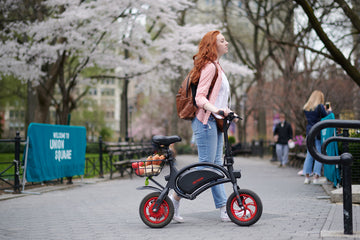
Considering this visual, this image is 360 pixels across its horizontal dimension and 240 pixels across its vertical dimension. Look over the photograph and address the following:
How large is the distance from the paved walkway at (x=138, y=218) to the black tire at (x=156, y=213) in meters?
0.10

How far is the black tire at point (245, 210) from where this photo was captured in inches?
215

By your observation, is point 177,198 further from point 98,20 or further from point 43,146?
point 98,20

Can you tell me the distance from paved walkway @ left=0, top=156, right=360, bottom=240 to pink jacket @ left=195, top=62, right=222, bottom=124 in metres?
1.29

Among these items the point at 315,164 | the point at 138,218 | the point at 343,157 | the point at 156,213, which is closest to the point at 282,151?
the point at 315,164

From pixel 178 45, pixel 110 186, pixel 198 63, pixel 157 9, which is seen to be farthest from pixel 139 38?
pixel 198 63

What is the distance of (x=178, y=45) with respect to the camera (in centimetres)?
2150

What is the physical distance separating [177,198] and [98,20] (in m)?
12.9

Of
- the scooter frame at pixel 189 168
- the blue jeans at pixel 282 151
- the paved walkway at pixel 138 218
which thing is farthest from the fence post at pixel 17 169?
the blue jeans at pixel 282 151

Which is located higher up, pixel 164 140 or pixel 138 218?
pixel 164 140

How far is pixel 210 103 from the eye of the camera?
569 centimetres

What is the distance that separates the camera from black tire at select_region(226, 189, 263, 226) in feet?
17.9

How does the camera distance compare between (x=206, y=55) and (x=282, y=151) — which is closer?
(x=206, y=55)

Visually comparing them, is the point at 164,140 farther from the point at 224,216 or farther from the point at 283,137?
the point at 283,137

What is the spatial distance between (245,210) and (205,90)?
1.43 meters
